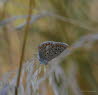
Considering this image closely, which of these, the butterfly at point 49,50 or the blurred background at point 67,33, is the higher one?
the blurred background at point 67,33

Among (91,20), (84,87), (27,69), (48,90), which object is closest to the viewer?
(27,69)

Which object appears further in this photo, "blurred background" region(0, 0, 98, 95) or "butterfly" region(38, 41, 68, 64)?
"blurred background" region(0, 0, 98, 95)

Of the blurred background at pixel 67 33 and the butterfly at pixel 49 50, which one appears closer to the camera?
the butterfly at pixel 49 50

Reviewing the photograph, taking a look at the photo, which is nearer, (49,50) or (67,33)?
(49,50)

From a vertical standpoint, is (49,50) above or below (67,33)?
below

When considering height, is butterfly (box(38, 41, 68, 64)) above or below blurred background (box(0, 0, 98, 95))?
below

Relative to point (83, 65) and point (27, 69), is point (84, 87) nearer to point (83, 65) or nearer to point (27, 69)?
point (83, 65)

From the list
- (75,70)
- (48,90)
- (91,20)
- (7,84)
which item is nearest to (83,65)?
(75,70)

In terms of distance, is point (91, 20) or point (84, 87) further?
point (91, 20)
